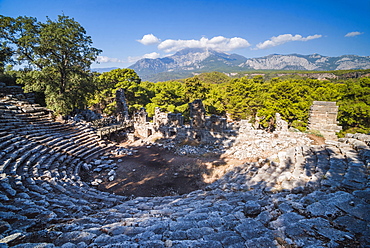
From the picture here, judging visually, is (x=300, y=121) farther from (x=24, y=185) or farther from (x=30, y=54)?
(x=30, y=54)

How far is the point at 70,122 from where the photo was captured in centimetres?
1580

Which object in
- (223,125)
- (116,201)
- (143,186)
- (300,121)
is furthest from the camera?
(300,121)

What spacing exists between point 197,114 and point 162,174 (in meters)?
8.14

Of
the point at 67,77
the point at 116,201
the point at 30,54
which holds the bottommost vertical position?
the point at 116,201

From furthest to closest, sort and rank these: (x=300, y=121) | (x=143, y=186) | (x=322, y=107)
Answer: (x=300, y=121)
(x=322, y=107)
(x=143, y=186)

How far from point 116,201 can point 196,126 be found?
12.1m

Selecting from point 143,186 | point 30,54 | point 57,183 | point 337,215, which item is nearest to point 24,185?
point 57,183

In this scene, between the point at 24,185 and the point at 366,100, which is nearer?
the point at 24,185

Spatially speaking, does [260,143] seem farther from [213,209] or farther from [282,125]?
[213,209]

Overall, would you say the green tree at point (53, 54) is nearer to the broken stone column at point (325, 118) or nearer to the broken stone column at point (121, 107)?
the broken stone column at point (121, 107)

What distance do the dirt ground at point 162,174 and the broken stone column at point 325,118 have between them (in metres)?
6.11

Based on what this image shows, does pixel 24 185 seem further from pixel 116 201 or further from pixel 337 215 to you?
pixel 337 215


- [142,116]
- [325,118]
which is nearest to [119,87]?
[142,116]

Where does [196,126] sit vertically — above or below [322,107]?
below
